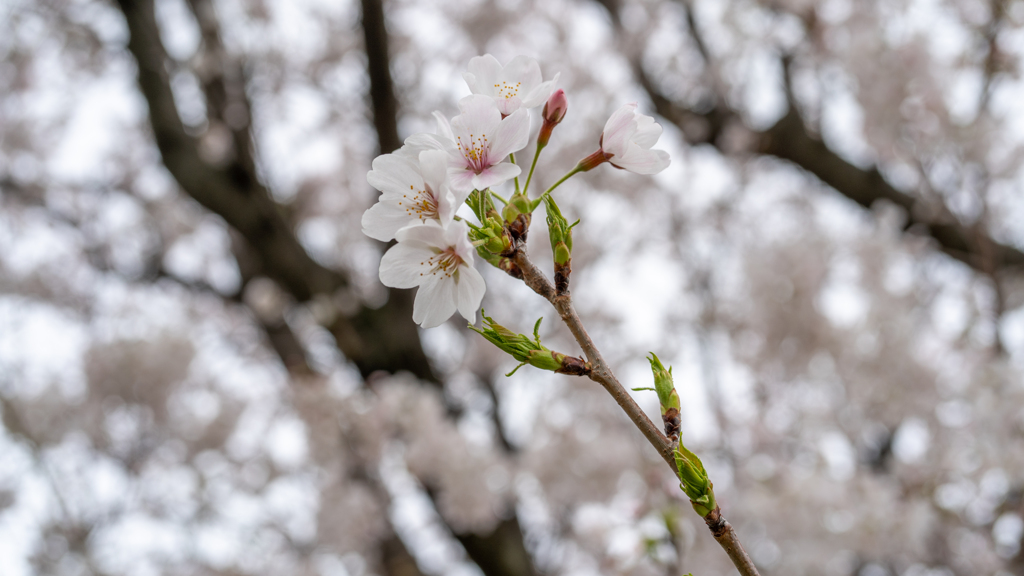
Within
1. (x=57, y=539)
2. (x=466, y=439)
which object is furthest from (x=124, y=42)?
(x=57, y=539)

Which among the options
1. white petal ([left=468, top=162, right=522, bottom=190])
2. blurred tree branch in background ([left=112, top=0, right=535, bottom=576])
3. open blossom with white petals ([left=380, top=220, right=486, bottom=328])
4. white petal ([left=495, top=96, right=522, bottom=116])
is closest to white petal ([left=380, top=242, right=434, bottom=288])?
open blossom with white petals ([left=380, top=220, right=486, bottom=328])

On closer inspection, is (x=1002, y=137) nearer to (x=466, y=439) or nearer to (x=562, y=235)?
(x=466, y=439)

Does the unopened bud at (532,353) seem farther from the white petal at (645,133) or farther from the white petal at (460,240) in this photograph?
the white petal at (645,133)

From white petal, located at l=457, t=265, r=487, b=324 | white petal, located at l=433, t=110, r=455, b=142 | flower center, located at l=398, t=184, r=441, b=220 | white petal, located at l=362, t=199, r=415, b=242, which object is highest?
white petal, located at l=433, t=110, r=455, b=142

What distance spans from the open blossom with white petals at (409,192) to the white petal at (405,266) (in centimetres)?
3

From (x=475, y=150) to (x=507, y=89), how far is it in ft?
0.64

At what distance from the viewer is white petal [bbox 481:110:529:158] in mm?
782

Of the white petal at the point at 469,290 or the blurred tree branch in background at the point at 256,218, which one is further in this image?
the blurred tree branch in background at the point at 256,218

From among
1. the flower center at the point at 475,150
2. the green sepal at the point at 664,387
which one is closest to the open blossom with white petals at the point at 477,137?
the flower center at the point at 475,150

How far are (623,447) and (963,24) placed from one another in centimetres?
284

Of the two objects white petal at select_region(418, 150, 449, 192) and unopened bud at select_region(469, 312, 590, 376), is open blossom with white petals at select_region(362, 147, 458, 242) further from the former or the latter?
unopened bud at select_region(469, 312, 590, 376)

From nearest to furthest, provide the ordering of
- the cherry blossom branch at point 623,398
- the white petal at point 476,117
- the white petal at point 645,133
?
the cherry blossom branch at point 623,398, the white petal at point 476,117, the white petal at point 645,133

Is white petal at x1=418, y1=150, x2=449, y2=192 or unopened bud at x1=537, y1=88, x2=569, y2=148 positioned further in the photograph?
unopened bud at x1=537, y1=88, x2=569, y2=148

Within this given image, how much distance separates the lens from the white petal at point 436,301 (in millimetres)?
833
